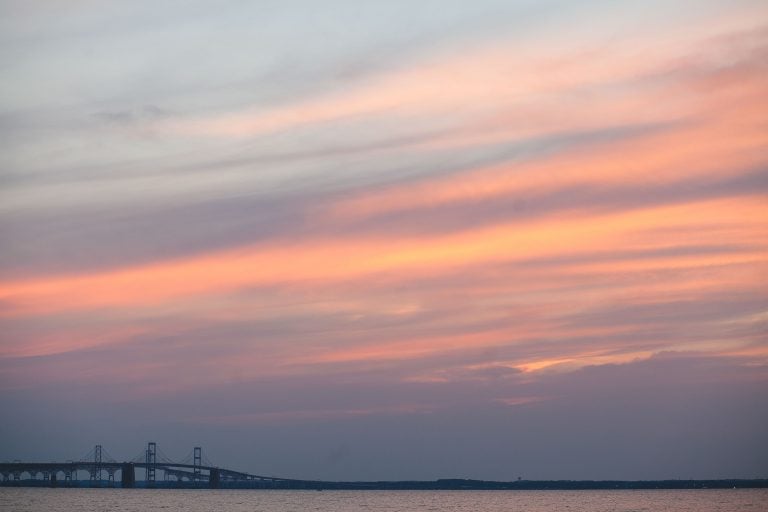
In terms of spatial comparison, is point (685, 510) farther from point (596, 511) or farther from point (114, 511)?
point (114, 511)

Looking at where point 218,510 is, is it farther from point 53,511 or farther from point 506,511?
point 506,511

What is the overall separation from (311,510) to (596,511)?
38.9 metres

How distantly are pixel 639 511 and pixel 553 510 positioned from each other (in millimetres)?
12309

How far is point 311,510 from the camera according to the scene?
137875 millimetres

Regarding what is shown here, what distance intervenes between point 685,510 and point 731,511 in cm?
671

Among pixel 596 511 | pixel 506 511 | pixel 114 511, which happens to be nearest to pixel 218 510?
pixel 114 511

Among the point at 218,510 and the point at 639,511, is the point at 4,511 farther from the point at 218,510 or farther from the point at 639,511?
the point at 639,511

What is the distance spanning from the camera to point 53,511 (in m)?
121

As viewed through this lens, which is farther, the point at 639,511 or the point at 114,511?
the point at 639,511

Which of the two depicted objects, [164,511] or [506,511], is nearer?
[164,511]

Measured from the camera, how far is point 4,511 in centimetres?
12056

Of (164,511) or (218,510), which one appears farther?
(218,510)

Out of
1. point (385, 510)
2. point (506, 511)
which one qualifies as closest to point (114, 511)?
point (385, 510)

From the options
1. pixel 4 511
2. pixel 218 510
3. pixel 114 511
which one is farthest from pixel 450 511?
pixel 4 511
